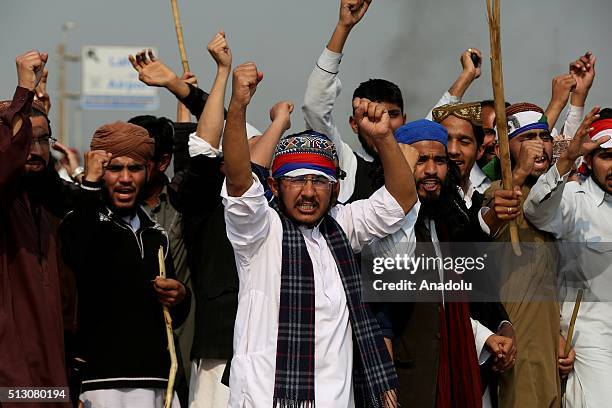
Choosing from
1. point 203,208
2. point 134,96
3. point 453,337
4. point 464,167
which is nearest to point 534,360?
point 453,337

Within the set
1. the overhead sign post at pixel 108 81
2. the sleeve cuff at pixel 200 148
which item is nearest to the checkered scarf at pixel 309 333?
the sleeve cuff at pixel 200 148

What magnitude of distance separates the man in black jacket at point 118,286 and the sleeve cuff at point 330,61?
3.35 ft

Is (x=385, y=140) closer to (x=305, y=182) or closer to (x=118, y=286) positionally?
(x=305, y=182)

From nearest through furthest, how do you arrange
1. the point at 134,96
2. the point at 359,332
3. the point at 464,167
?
the point at 359,332 → the point at 464,167 → the point at 134,96

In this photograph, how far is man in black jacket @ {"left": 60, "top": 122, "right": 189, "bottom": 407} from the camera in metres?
5.40

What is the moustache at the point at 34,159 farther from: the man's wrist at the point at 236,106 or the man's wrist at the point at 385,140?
the man's wrist at the point at 385,140

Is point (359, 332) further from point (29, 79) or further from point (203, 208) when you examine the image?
point (29, 79)

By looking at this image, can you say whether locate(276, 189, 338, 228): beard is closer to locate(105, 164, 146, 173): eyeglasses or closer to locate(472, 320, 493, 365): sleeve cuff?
locate(105, 164, 146, 173): eyeglasses

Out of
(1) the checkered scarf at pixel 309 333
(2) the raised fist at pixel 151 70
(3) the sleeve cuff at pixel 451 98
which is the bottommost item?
(1) the checkered scarf at pixel 309 333

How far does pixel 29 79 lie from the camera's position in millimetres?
4953

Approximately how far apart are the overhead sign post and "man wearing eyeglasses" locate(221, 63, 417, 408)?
18208 mm

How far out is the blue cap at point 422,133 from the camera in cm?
564

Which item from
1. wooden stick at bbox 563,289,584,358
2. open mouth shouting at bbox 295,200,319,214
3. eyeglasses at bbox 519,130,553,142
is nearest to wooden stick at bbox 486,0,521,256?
wooden stick at bbox 563,289,584,358

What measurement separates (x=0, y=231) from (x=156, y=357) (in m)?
1.00
